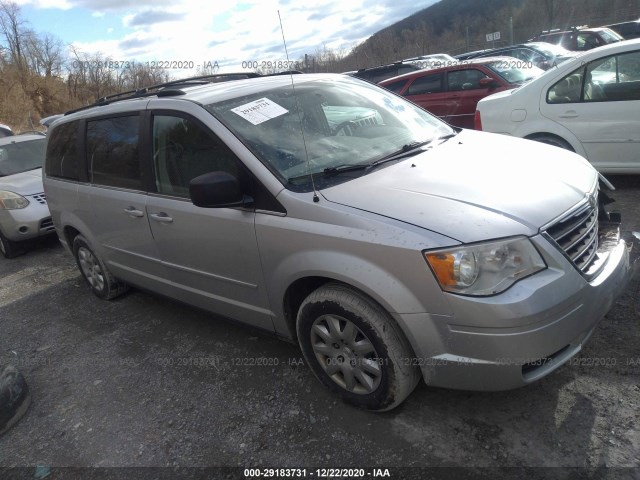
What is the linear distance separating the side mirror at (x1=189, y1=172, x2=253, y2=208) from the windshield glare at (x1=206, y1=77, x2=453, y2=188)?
0.80ft

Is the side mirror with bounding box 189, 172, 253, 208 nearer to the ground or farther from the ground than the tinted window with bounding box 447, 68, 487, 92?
nearer to the ground

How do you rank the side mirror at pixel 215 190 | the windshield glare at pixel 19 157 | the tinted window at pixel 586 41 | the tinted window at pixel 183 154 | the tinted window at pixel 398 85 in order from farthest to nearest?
the tinted window at pixel 586 41 < the tinted window at pixel 398 85 < the windshield glare at pixel 19 157 < the tinted window at pixel 183 154 < the side mirror at pixel 215 190

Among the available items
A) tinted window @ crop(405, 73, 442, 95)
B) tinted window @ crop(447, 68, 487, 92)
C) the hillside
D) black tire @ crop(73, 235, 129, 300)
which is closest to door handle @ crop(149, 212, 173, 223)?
black tire @ crop(73, 235, 129, 300)

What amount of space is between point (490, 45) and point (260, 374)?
29.8m

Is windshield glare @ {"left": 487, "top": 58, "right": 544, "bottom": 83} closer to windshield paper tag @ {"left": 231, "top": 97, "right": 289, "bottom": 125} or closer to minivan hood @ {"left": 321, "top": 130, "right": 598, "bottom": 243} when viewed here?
minivan hood @ {"left": 321, "top": 130, "right": 598, "bottom": 243}

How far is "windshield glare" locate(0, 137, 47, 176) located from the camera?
7750mm

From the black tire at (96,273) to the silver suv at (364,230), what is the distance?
77 centimetres

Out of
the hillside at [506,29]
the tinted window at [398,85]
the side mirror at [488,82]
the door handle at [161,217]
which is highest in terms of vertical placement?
the hillside at [506,29]

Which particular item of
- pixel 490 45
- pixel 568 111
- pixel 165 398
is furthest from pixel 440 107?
pixel 490 45

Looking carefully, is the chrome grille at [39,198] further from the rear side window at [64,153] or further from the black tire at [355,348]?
the black tire at [355,348]

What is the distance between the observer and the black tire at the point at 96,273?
4480 millimetres

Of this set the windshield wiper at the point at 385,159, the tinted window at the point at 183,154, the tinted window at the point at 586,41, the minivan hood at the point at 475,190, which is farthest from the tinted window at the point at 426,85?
the tinted window at the point at 586,41

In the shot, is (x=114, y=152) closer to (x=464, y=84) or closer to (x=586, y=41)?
(x=464, y=84)

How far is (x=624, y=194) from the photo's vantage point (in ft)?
16.6
